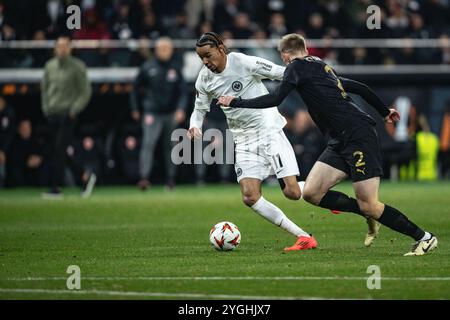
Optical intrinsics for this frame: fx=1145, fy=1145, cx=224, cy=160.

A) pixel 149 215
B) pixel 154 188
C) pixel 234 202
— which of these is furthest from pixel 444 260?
pixel 154 188

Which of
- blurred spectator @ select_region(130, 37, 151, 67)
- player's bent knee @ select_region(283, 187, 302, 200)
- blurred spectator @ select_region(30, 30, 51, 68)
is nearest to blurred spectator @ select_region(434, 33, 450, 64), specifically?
blurred spectator @ select_region(130, 37, 151, 67)

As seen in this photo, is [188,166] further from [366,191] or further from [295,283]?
[295,283]

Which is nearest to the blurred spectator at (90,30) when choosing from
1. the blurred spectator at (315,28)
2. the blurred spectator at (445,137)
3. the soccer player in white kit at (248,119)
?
the blurred spectator at (315,28)

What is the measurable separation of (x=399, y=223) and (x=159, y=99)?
36.8 ft

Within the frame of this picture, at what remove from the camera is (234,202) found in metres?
18.6

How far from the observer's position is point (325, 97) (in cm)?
1099

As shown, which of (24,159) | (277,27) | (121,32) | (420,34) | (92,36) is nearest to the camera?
(24,159)

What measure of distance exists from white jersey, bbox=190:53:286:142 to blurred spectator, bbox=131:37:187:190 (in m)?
8.96

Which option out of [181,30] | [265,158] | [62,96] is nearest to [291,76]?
[265,158]

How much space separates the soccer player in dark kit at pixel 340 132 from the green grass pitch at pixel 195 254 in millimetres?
412

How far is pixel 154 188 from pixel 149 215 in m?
6.42

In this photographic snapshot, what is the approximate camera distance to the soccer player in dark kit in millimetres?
10742

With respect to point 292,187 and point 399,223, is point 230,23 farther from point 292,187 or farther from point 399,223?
point 399,223

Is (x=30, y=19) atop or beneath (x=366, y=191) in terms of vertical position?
atop
